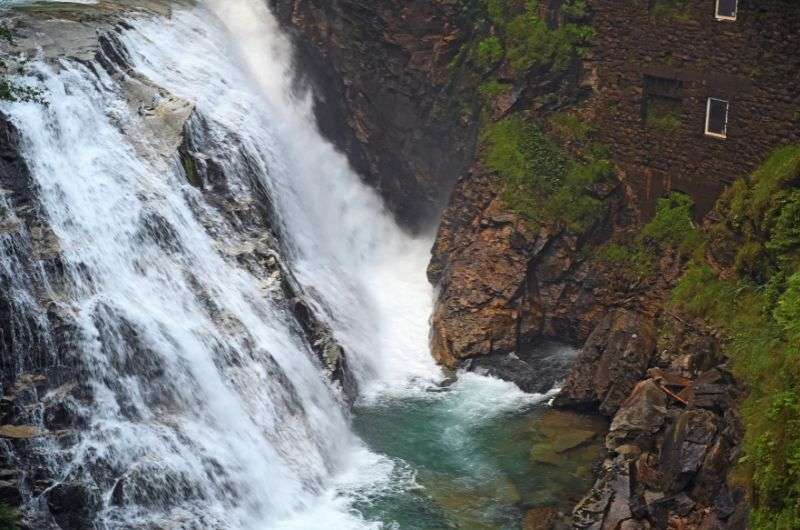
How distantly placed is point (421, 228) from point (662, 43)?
967cm

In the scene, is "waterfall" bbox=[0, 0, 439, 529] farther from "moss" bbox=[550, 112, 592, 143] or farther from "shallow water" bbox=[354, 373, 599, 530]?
"moss" bbox=[550, 112, 592, 143]

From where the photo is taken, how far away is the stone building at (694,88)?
23172mm

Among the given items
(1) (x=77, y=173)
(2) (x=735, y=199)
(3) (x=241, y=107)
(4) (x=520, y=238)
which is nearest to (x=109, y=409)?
(1) (x=77, y=173)

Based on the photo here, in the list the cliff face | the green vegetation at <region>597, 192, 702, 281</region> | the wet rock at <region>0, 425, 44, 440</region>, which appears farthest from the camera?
the cliff face

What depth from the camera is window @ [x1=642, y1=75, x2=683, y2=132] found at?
83.4ft

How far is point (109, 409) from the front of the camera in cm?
1703

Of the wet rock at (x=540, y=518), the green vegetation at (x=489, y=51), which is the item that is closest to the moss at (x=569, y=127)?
the green vegetation at (x=489, y=51)

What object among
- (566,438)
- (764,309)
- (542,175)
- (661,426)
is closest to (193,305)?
(566,438)

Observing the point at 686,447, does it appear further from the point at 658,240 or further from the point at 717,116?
the point at 717,116

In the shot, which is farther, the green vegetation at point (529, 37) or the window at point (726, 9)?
the green vegetation at point (529, 37)

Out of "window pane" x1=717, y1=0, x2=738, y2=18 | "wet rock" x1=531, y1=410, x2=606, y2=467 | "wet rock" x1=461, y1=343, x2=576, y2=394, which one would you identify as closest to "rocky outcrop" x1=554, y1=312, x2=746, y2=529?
"wet rock" x1=531, y1=410, x2=606, y2=467

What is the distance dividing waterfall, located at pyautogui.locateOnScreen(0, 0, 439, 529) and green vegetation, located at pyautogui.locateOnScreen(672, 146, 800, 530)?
680cm

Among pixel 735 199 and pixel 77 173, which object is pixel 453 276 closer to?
pixel 735 199

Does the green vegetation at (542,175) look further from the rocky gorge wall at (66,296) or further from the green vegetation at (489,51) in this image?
the rocky gorge wall at (66,296)
